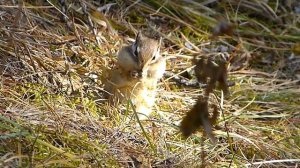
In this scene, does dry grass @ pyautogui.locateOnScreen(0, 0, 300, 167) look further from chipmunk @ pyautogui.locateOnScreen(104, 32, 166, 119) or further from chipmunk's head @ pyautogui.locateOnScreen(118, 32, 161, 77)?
chipmunk's head @ pyautogui.locateOnScreen(118, 32, 161, 77)

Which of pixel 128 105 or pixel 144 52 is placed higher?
pixel 144 52

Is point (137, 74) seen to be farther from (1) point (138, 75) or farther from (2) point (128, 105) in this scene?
(2) point (128, 105)

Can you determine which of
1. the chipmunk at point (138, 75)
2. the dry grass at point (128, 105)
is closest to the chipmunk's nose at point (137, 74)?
the chipmunk at point (138, 75)

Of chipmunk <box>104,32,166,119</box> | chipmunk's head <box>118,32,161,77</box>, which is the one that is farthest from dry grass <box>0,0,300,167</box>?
chipmunk's head <box>118,32,161,77</box>

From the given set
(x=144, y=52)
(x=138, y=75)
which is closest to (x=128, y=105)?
(x=138, y=75)

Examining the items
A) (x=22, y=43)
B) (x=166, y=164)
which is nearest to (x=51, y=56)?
(x=22, y=43)

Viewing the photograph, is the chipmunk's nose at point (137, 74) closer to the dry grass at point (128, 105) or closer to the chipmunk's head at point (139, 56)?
the chipmunk's head at point (139, 56)

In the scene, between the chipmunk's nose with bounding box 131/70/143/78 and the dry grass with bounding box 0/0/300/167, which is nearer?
the dry grass with bounding box 0/0/300/167
